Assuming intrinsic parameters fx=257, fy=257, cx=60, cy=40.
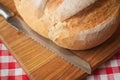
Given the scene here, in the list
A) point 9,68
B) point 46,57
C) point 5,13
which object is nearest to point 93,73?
point 46,57

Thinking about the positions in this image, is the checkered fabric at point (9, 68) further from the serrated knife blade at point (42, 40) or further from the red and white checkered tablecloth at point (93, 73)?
the serrated knife blade at point (42, 40)

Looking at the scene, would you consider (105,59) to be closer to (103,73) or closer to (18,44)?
(103,73)

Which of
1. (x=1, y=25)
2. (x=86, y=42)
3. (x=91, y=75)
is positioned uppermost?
(x=1, y=25)

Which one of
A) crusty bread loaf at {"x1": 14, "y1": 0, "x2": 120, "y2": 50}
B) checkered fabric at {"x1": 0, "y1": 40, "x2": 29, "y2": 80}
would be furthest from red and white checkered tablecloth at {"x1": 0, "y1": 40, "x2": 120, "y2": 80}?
crusty bread loaf at {"x1": 14, "y1": 0, "x2": 120, "y2": 50}

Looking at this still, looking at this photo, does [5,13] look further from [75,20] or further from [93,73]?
[93,73]

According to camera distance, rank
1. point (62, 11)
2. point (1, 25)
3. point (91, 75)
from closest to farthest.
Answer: point (62, 11)
point (91, 75)
point (1, 25)

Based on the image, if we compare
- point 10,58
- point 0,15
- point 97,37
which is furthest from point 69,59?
point 0,15

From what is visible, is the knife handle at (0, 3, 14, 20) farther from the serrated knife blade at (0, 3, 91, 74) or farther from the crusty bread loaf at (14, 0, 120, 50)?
the crusty bread loaf at (14, 0, 120, 50)

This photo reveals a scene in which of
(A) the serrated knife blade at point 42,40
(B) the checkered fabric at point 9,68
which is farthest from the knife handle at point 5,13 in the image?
(B) the checkered fabric at point 9,68
